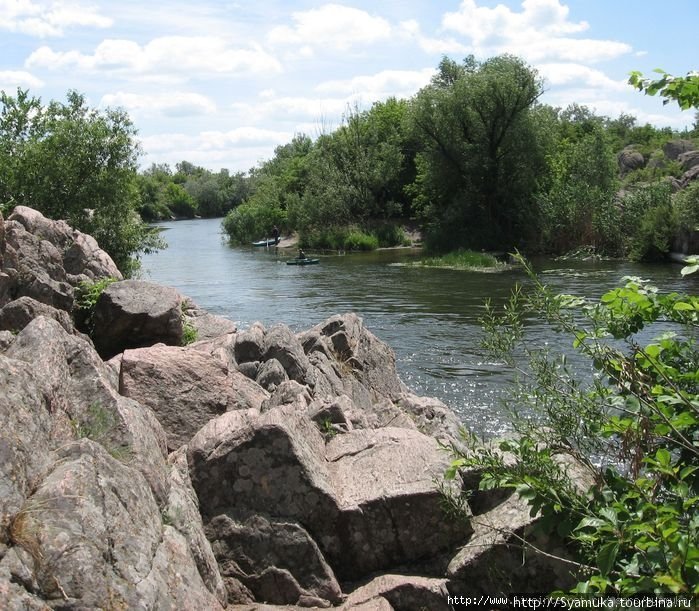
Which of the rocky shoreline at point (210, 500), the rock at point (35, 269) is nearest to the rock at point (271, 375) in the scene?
the rocky shoreline at point (210, 500)

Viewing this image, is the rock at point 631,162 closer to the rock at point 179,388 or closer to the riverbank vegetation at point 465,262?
the riverbank vegetation at point 465,262

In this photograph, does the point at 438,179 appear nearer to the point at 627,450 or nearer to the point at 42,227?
the point at 42,227

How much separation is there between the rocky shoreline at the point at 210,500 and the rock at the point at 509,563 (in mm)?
16

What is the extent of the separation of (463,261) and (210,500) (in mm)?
34585

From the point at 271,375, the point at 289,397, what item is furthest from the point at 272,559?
the point at 271,375

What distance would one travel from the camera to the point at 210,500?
6.95 meters

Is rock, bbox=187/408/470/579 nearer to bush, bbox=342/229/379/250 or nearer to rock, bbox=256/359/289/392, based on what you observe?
rock, bbox=256/359/289/392

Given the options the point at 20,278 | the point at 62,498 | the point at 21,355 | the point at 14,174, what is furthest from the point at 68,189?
the point at 62,498

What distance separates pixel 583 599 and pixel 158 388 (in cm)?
559

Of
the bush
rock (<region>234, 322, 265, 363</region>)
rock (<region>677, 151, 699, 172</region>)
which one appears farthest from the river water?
rock (<region>677, 151, 699, 172</region>)

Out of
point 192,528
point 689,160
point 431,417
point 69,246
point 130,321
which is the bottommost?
point 431,417

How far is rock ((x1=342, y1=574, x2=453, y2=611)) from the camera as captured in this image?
6363 millimetres

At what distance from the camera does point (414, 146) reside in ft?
202

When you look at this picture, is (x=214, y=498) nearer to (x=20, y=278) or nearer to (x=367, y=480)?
(x=367, y=480)
